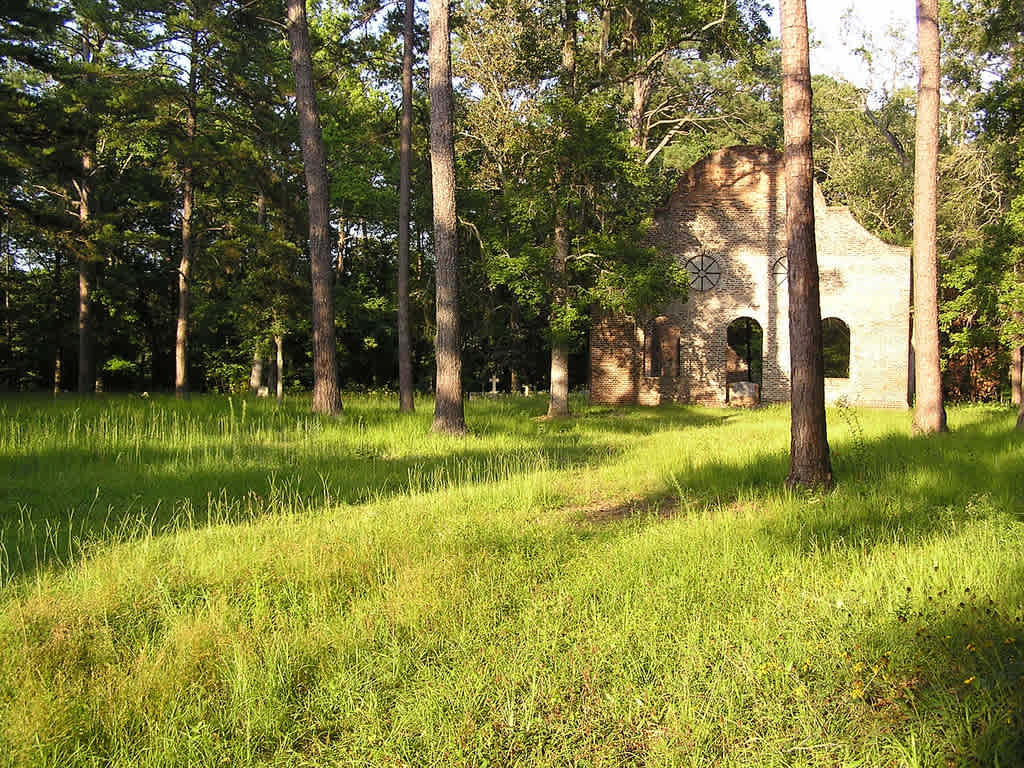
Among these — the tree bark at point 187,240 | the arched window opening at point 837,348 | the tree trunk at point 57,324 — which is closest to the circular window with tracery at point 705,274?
the tree bark at point 187,240

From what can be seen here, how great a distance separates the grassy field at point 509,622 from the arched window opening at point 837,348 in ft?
111

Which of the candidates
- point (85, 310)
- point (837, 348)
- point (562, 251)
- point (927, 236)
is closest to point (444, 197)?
point (562, 251)

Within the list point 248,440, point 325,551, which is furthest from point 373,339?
point 325,551

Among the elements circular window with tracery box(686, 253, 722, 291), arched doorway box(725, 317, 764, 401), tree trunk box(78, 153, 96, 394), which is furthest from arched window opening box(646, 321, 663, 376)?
tree trunk box(78, 153, 96, 394)

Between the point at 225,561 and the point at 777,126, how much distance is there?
120 feet

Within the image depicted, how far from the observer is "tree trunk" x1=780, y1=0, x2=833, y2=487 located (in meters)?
7.42

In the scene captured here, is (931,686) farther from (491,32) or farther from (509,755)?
(491,32)

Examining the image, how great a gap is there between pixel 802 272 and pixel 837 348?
117ft

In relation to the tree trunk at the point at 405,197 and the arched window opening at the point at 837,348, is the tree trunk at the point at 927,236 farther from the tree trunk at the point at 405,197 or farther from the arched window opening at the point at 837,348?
the arched window opening at the point at 837,348

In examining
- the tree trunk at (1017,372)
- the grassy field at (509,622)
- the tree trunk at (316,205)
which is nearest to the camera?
the grassy field at (509,622)

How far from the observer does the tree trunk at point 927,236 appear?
1286cm

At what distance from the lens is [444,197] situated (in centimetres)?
1287

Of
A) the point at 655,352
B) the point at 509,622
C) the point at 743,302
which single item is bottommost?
the point at 509,622

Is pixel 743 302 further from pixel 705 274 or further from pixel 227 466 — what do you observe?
pixel 227 466
